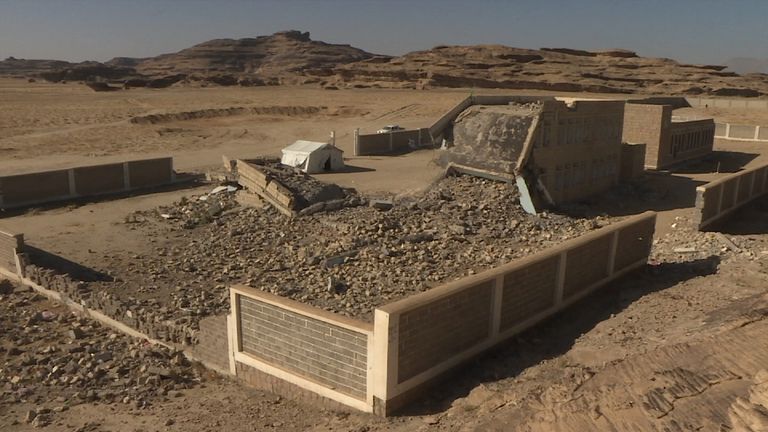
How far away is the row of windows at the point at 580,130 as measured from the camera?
17922mm

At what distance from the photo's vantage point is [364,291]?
37.4 ft

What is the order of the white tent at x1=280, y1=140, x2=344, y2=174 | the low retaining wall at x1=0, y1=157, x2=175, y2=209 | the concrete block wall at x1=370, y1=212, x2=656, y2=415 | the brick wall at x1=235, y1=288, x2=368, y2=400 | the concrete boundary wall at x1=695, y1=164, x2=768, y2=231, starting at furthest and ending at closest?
the white tent at x1=280, y1=140, x2=344, y2=174 < the low retaining wall at x1=0, y1=157, x2=175, y2=209 < the concrete boundary wall at x1=695, y1=164, x2=768, y2=231 < the brick wall at x1=235, y1=288, x2=368, y2=400 < the concrete block wall at x1=370, y1=212, x2=656, y2=415

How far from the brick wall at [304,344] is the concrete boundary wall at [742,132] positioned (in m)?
33.3

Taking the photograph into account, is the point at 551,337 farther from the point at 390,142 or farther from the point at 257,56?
the point at 257,56

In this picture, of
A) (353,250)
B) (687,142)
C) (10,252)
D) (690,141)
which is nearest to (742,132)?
(690,141)

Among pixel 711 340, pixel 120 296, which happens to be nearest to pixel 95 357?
pixel 120 296

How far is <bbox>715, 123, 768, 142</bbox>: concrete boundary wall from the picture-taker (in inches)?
1281

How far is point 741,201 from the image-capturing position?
17.5 meters

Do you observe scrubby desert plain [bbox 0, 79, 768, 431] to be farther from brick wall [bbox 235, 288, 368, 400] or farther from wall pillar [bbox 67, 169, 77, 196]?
wall pillar [bbox 67, 169, 77, 196]

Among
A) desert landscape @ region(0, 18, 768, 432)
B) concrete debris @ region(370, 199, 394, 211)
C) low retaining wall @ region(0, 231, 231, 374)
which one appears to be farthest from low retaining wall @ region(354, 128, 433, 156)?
low retaining wall @ region(0, 231, 231, 374)

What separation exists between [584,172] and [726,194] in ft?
14.8

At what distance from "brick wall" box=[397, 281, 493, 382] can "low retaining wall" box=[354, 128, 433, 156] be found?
20.1 m

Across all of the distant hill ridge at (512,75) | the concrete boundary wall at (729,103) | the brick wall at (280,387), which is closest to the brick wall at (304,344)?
the brick wall at (280,387)

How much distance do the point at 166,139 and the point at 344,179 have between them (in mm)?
15059
